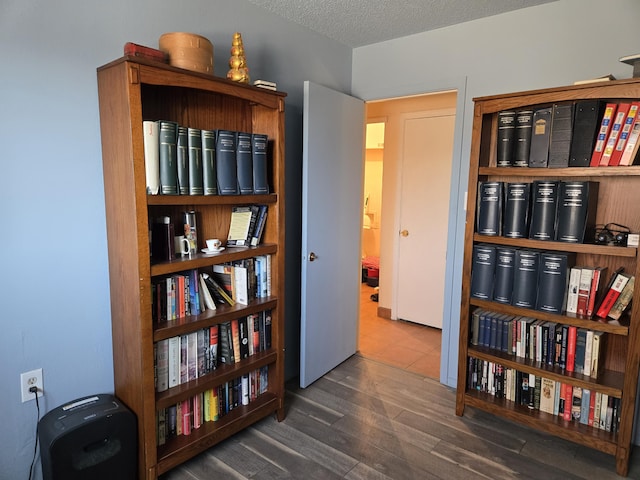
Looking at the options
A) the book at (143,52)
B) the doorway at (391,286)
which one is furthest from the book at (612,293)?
the book at (143,52)

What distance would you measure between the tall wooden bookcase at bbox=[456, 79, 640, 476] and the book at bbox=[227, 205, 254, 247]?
1.27m

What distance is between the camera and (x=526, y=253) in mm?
2244

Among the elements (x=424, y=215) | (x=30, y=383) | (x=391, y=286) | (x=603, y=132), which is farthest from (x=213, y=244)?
(x=391, y=286)

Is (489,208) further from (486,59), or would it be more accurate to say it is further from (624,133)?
(486,59)

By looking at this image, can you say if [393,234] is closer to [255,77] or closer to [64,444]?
[255,77]

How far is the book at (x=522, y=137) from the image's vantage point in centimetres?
222

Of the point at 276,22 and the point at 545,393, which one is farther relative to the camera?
the point at 276,22

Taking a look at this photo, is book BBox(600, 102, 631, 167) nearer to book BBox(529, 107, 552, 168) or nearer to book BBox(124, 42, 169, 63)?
book BBox(529, 107, 552, 168)

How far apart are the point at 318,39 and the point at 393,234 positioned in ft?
6.89

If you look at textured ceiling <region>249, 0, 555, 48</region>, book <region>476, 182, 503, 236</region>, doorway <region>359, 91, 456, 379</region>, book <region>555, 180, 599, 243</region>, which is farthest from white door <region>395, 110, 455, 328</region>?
book <region>555, 180, 599, 243</region>

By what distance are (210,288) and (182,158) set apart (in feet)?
2.28

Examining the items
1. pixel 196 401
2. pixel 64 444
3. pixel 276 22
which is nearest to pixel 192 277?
pixel 196 401

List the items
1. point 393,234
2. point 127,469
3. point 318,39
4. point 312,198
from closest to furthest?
point 127,469
point 312,198
point 318,39
point 393,234

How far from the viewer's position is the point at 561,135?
6.90ft
